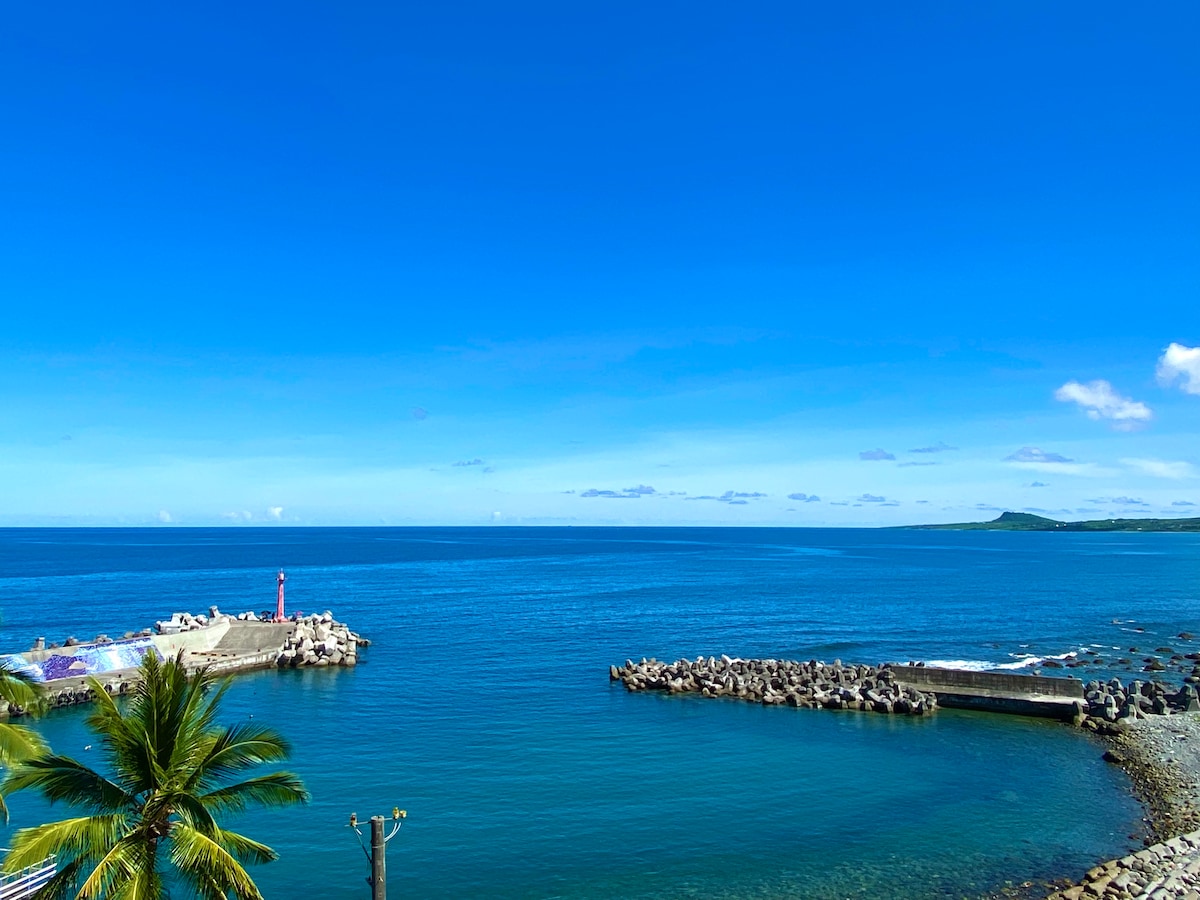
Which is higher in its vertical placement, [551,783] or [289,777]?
[289,777]

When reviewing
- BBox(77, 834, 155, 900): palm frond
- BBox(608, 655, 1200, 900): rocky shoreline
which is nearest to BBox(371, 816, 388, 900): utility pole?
BBox(77, 834, 155, 900): palm frond

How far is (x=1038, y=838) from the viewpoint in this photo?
1162 inches

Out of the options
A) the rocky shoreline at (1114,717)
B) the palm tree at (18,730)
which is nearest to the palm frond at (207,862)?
the palm tree at (18,730)

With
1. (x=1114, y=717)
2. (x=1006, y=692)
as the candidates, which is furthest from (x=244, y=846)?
(x=1006, y=692)

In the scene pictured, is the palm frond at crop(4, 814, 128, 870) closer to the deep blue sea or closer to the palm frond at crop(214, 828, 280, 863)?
the palm frond at crop(214, 828, 280, 863)

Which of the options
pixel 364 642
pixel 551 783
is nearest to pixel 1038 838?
pixel 551 783

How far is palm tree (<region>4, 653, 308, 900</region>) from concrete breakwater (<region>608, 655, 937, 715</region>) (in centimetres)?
3868

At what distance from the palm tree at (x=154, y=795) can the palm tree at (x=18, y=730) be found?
822 mm

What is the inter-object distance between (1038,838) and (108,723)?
30.0 m

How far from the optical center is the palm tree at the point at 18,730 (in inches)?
681

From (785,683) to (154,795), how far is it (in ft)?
138

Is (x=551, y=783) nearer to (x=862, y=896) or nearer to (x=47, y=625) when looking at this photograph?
(x=862, y=896)

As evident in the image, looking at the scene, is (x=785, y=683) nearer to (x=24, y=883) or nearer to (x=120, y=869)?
(x=24, y=883)

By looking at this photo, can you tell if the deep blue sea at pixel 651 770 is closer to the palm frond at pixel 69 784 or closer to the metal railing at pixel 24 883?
the metal railing at pixel 24 883
